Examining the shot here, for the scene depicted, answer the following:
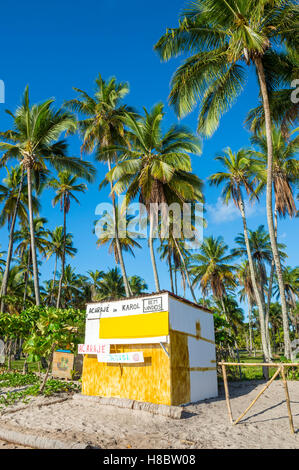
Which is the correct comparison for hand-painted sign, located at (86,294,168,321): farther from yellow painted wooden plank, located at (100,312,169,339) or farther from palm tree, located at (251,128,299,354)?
palm tree, located at (251,128,299,354)

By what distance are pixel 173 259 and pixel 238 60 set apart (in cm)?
1825

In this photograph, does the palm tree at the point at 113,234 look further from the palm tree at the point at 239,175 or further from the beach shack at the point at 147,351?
the beach shack at the point at 147,351

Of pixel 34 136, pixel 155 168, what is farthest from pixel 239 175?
pixel 34 136

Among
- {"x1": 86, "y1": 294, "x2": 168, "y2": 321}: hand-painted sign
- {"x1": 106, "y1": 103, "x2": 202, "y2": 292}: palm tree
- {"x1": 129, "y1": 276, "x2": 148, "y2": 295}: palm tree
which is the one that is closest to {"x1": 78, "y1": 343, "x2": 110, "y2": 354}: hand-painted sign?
{"x1": 86, "y1": 294, "x2": 168, "y2": 321}: hand-painted sign

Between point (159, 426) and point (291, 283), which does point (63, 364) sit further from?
point (291, 283)

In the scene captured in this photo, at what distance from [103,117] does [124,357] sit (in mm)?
15502

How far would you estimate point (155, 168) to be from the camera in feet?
54.2

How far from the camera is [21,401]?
9.69 meters

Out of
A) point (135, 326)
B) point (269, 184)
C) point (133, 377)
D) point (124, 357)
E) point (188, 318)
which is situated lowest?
point (133, 377)

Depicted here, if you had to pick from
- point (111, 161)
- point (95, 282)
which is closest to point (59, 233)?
point (95, 282)

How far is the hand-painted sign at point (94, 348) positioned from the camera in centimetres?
998

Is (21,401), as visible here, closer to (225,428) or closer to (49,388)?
(49,388)

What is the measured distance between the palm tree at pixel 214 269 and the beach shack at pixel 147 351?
20.2 metres

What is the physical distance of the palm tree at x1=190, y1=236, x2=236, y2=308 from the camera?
31.1 metres
